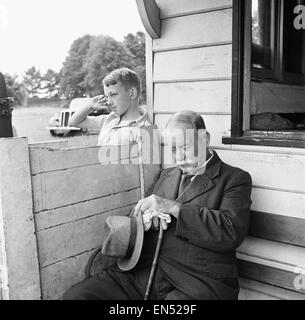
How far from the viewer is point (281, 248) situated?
1876 mm

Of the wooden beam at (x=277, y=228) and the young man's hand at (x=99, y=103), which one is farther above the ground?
the young man's hand at (x=99, y=103)

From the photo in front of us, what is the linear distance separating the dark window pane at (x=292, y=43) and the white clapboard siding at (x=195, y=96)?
3.19 ft

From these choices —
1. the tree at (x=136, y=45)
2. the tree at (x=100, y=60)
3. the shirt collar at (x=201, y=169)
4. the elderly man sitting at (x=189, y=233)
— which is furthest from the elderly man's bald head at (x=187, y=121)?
the tree at (x=100, y=60)

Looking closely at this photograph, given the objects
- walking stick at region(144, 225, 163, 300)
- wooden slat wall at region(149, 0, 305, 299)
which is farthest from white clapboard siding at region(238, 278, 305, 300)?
walking stick at region(144, 225, 163, 300)

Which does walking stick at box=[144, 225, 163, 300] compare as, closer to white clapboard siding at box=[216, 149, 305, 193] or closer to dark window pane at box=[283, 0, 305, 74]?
white clapboard siding at box=[216, 149, 305, 193]

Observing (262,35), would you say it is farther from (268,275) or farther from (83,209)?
(83,209)

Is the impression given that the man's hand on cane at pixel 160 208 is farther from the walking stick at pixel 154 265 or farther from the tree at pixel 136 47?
the tree at pixel 136 47

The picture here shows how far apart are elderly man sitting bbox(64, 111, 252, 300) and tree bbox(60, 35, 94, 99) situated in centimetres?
237

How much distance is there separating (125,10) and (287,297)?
1.88m

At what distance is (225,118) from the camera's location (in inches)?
80.5

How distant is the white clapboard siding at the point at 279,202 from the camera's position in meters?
1.82

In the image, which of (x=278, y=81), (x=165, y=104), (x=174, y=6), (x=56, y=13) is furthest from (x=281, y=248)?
(x=56, y=13)

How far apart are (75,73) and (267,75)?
2.85m

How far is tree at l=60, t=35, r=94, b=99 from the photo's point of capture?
4025mm
